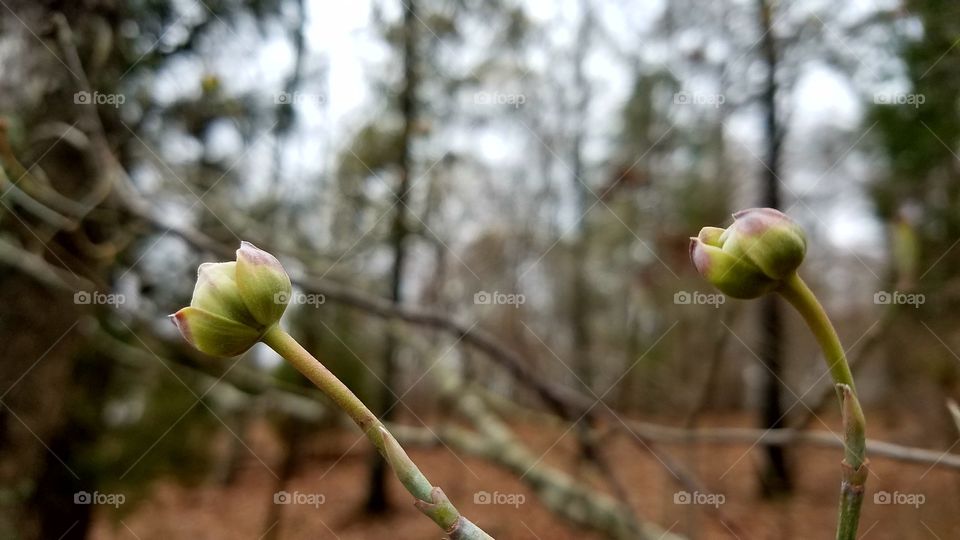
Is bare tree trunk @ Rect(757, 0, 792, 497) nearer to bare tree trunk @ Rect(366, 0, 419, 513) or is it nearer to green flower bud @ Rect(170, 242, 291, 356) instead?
bare tree trunk @ Rect(366, 0, 419, 513)

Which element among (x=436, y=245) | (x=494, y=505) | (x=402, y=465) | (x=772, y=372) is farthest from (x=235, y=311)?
(x=772, y=372)

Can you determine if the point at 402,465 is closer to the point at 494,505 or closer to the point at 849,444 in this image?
the point at 849,444

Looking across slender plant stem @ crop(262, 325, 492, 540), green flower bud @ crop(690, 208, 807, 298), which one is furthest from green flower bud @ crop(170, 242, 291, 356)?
green flower bud @ crop(690, 208, 807, 298)

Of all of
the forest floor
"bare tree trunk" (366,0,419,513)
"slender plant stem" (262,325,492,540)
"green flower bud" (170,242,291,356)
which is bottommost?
the forest floor

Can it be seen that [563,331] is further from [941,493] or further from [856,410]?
[856,410]

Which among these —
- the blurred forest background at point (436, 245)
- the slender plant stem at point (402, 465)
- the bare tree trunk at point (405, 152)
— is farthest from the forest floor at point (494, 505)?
the slender plant stem at point (402, 465)

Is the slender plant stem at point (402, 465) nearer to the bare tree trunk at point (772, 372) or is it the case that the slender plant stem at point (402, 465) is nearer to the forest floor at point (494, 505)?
the forest floor at point (494, 505)
